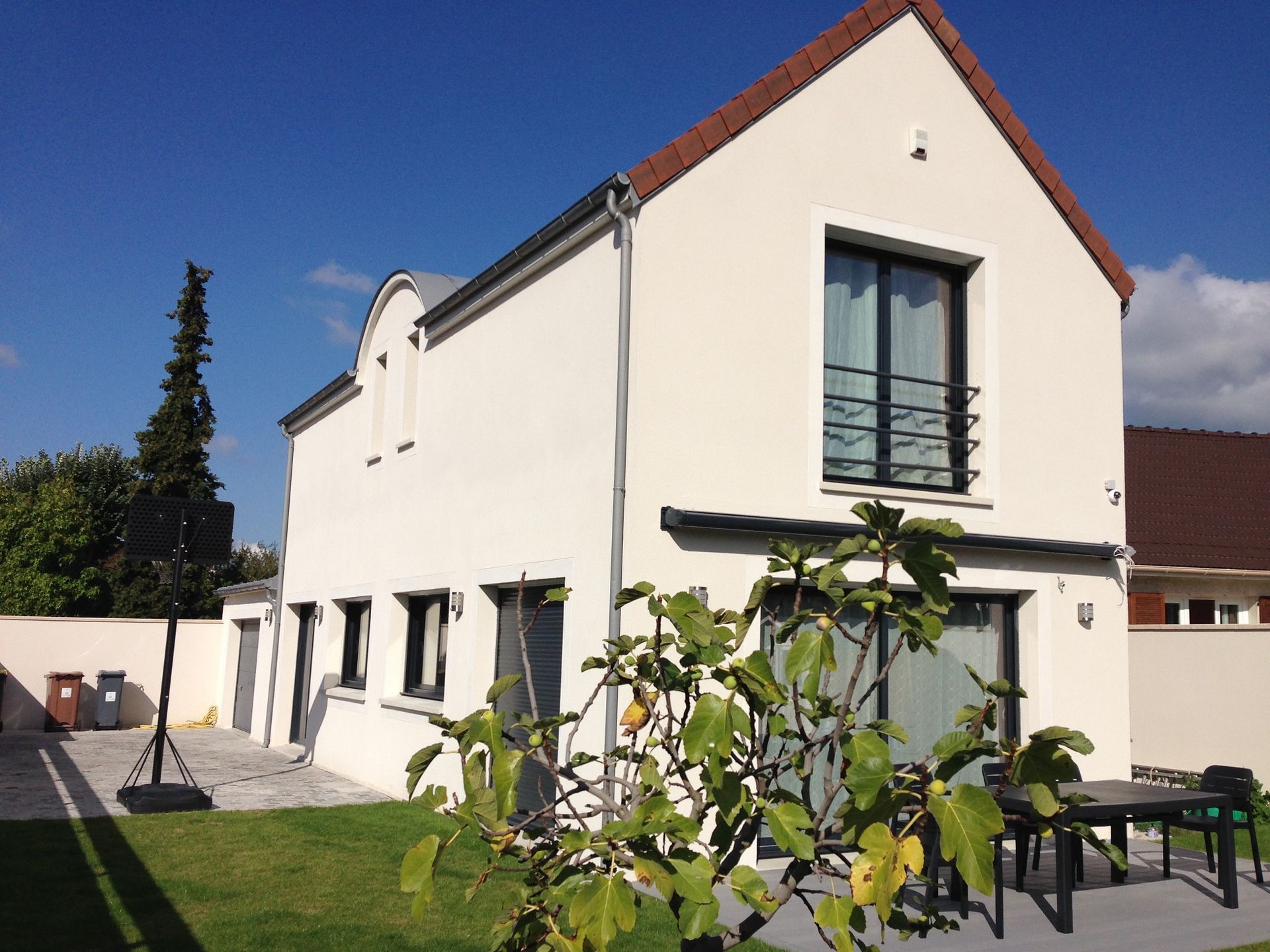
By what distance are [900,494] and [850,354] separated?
1.36 metres

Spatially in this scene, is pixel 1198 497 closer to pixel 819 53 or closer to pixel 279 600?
pixel 819 53

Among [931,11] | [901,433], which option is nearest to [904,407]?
[901,433]

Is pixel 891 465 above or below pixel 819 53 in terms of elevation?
below

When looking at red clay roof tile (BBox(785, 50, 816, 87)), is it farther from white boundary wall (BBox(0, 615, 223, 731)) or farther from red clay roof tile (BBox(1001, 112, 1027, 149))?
white boundary wall (BBox(0, 615, 223, 731))

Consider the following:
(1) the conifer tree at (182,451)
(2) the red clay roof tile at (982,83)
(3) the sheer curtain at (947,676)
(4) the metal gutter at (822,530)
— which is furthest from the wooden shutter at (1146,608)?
(1) the conifer tree at (182,451)

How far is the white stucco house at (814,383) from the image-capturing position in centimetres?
848

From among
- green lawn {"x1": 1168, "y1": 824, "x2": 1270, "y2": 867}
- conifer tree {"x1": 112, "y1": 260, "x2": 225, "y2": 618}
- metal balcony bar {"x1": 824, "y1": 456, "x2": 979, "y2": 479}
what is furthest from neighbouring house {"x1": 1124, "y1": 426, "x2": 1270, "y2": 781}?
conifer tree {"x1": 112, "y1": 260, "x2": 225, "y2": 618}

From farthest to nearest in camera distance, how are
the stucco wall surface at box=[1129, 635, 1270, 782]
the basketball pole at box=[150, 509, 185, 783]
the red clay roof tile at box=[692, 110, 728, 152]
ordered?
the stucco wall surface at box=[1129, 635, 1270, 782] < the basketball pole at box=[150, 509, 185, 783] < the red clay roof tile at box=[692, 110, 728, 152]

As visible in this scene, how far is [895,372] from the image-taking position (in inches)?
392

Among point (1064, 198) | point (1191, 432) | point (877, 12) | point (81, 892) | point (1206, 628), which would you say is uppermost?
A: point (877, 12)

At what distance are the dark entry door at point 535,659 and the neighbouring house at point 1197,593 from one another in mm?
7593

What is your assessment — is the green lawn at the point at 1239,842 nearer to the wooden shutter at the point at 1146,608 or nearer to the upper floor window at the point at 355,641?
the wooden shutter at the point at 1146,608

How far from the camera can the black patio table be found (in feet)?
21.7

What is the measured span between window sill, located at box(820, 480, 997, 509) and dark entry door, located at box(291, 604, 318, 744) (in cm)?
1056
